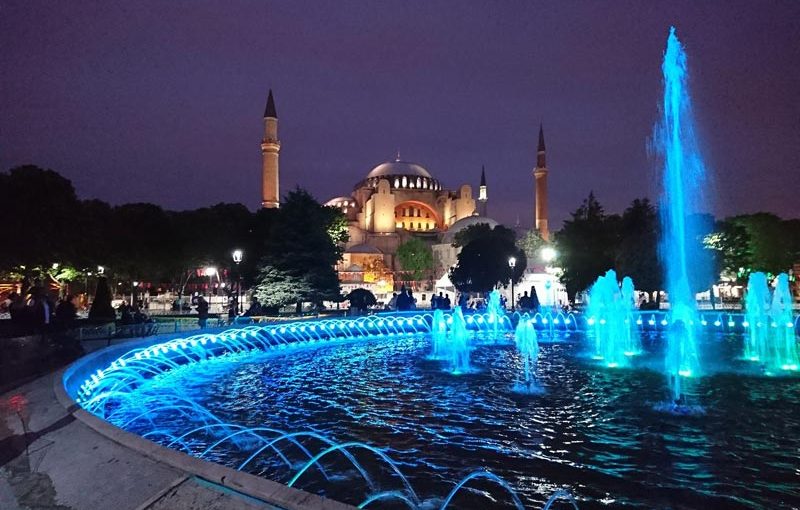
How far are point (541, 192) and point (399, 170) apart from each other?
29.8 m

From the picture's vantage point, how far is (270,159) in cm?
5184

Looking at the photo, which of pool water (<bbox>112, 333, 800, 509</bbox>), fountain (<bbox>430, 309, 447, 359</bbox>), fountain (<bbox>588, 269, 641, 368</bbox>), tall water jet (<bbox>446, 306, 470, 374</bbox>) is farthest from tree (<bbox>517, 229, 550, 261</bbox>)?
pool water (<bbox>112, 333, 800, 509</bbox>)

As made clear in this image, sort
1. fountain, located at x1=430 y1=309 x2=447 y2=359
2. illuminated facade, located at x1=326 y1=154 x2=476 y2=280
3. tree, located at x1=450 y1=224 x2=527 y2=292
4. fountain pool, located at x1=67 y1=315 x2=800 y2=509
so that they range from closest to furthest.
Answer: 1. fountain pool, located at x1=67 y1=315 x2=800 y2=509
2. fountain, located at x1=430 y1=309 x2=447 y2=359
3. tree, located at x1=450 y1=224 x2=527 y2=292
4. illuminated facade, located at x1=326 y1=154 x2=476 y2=280

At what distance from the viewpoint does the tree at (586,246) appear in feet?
108

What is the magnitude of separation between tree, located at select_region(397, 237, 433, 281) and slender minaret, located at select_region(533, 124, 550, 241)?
43.6 ft

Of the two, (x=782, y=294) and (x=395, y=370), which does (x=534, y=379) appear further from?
(x=782, y=294)

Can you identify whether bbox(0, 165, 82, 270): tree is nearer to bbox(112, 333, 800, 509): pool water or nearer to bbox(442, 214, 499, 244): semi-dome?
bbox(112, 333, 800, 509): pool water

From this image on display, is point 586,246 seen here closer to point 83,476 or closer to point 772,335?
point 772,335

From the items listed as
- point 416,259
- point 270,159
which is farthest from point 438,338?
point 416,259

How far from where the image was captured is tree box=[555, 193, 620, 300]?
32906mm

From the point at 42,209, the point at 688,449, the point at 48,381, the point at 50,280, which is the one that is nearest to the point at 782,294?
the point at 688,449

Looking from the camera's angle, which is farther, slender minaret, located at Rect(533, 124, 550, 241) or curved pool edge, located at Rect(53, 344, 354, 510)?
slender minaret, located at Rect(533, 124, 550, 241)

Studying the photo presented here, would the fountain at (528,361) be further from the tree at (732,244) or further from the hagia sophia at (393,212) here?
the hagia sophia at (393,212)

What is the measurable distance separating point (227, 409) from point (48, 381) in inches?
87.8
